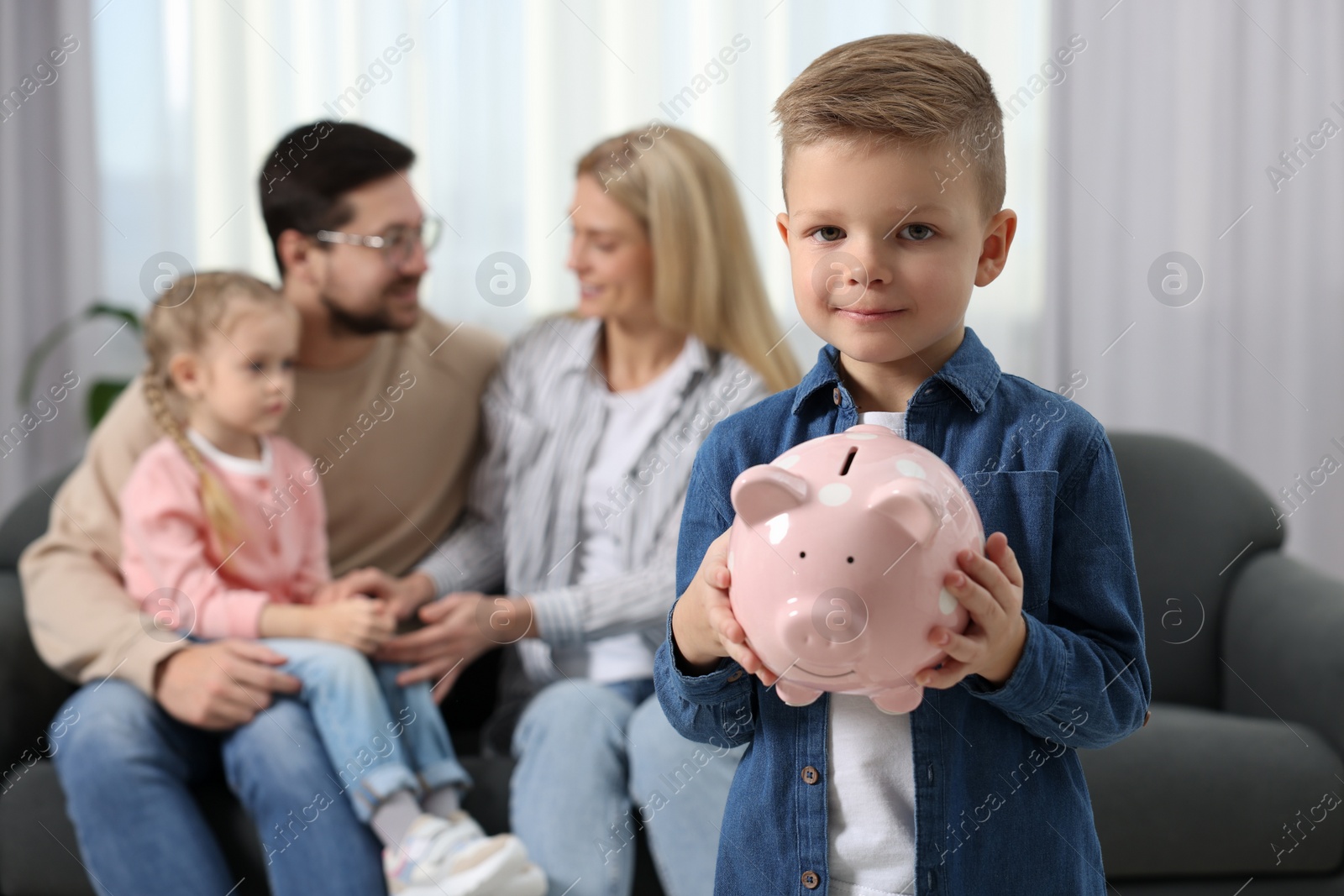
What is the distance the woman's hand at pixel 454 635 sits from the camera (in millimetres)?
1603

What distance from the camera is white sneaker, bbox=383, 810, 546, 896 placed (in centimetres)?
135

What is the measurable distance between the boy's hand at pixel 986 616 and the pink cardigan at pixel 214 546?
1.20m

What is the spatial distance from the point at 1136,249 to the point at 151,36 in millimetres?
2425

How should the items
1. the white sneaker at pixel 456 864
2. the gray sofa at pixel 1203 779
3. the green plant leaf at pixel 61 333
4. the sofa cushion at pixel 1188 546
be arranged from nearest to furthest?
the white sneaker at pixel 456 864 < the gray sofa at pixel 1203 779 < the sofa cushion at pixel 1188 546 < the green plant leaf at pixel 61 333

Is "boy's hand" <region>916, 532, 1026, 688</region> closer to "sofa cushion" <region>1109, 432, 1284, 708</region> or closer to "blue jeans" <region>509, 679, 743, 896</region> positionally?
"blue jeans" <region>509, 679, 743, 896</region>

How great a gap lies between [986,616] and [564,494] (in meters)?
1.16

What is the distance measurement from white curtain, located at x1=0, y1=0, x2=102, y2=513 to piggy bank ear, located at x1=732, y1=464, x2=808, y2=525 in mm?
2493

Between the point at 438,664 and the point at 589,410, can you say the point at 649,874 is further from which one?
the point at 589,410

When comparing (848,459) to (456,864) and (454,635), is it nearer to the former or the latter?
(456,864)

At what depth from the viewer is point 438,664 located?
1613 millimetres

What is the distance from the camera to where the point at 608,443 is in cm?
173

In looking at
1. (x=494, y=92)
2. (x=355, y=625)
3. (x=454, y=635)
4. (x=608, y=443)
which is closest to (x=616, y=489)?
(x=608, y=443)

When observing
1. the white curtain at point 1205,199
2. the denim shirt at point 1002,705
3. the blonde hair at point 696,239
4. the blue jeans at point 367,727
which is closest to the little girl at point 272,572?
the blue jeans at point 367,727

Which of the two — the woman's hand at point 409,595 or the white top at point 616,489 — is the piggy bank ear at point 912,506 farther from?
the woman's hand at point 409,595
